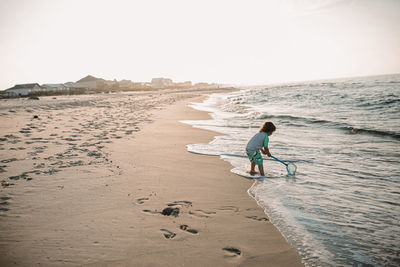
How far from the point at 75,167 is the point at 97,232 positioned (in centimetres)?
260

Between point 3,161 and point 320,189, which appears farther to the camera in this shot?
point 3,161

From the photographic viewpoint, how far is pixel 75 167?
4738 millimetres

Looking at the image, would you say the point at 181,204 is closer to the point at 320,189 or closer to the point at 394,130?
the point at 320,189

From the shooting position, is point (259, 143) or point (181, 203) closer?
point (181, 203)

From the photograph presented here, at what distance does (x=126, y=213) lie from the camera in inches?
122

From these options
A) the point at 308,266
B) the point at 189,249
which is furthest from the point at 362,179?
the point at 189,249

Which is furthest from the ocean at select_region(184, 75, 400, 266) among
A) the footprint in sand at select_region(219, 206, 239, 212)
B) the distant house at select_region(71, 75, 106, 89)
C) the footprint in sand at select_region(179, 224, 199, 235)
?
the distant house at select_region(71, 75, 106, 89)

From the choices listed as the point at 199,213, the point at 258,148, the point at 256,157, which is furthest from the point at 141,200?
the point at 258,148

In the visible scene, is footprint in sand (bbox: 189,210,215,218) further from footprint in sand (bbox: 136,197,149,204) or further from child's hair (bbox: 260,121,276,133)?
child's hair (bbox: 260,121,276,133)

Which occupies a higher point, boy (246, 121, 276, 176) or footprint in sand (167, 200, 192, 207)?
boy (246, 121, 276, 176)

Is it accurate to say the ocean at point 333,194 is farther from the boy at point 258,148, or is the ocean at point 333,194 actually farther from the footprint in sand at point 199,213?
the footprint in sand at point 199,213

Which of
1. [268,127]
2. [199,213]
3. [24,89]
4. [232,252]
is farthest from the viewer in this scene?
[24,89]

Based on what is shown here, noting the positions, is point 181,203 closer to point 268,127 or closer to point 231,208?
point 231,208

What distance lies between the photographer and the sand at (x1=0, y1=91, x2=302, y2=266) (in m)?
2.33
